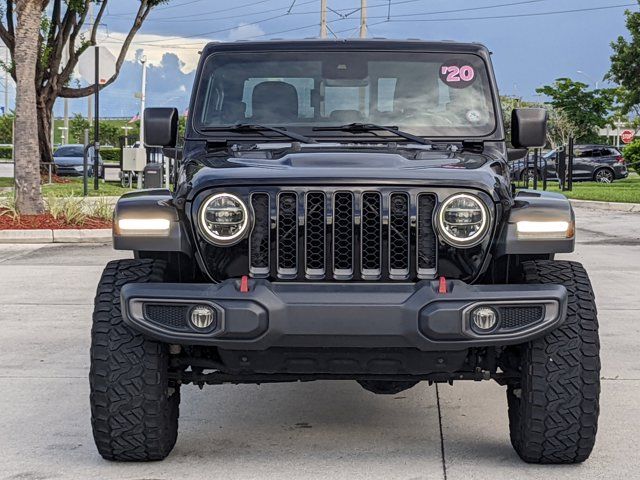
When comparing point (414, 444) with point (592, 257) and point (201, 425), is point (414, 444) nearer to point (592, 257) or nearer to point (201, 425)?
point (201, 425)

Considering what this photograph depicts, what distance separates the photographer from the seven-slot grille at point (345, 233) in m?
4.75

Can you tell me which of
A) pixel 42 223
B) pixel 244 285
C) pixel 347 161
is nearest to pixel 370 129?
pixel 347 161

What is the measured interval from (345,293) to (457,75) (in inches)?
82.8

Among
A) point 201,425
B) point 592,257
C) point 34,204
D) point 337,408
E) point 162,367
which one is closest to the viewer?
point 162,367

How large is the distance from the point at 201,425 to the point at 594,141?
2859 inches

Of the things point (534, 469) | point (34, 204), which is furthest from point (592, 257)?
point (534, 469)

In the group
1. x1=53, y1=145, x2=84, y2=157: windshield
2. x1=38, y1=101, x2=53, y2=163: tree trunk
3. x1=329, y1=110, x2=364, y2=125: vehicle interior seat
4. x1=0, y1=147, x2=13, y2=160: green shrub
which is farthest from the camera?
x1=0, y1=147, x2=13, y2=160: green shrub

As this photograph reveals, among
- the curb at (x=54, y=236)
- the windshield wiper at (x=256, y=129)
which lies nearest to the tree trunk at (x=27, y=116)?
the curb at (x=54, y=236)

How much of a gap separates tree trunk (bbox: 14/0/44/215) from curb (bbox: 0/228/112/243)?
1538 mm

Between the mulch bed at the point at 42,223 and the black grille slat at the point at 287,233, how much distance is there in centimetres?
1219

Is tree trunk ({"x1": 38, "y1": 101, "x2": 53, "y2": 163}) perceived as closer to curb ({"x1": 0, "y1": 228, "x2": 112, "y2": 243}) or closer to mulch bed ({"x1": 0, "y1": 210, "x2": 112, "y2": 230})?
mulch bed ({"x1": 0, "y1": 210, "x2": 112, "y2": 230})

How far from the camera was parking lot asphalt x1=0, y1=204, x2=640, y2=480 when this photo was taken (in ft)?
16.3

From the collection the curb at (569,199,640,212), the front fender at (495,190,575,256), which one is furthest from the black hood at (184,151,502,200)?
the curb at (569,199,640,212)

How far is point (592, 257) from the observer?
14125 millimetres
